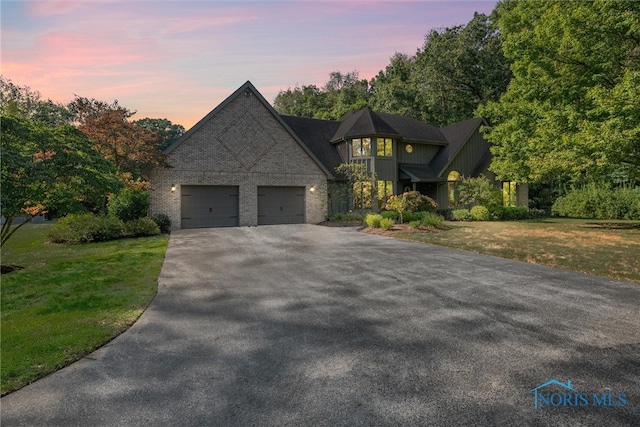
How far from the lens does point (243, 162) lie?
64.8 ft

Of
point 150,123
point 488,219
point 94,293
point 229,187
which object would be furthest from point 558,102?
point 150,123

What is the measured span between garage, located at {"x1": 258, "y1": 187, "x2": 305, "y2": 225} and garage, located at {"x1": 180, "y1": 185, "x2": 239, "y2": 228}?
168cm

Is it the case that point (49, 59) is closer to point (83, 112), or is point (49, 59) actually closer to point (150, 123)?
point (83, 112)

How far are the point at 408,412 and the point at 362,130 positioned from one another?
72.9ft

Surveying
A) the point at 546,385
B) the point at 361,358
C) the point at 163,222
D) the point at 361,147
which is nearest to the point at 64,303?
the point at 361,358

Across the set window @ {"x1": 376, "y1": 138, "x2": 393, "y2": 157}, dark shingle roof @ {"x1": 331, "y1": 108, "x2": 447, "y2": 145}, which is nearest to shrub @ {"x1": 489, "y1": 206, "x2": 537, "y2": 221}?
dark shingle roof @ {"x1": 331, "y1": 108, "x2": 447, "y2": 145}

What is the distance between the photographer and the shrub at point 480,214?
2342 centimetres

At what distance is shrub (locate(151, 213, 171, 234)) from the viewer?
17344mm

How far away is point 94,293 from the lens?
6188 millimetres

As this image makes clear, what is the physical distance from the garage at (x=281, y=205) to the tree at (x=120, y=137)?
6.31m

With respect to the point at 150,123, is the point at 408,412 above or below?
below

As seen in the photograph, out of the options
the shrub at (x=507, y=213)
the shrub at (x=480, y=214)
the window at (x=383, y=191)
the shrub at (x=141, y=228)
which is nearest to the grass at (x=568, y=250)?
the window at (x=383, y=191)

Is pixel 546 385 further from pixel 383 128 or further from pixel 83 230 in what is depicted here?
pixel 383 128

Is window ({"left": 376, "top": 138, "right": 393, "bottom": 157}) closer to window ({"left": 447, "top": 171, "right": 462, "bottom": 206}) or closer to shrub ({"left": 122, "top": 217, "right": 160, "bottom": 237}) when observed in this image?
window ({"left": 447, "top": 171, "right": 462, "bottom": 206})
